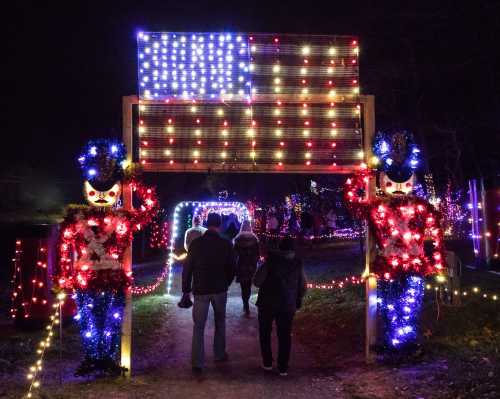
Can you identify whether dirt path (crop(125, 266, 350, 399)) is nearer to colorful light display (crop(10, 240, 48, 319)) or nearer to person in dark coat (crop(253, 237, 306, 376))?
person in dark coat (crop(253, 237, 306, 376))

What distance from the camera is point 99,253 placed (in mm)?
7078

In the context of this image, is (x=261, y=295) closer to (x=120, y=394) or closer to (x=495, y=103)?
(x=120, y=394)

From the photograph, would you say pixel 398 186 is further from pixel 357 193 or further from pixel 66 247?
pixel 66 247

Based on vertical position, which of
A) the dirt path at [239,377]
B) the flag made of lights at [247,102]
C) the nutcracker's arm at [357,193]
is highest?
the flag made of lights at [247,102]

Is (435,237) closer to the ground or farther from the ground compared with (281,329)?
farther from the ground

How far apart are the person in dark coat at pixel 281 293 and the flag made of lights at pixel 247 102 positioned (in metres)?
1.37

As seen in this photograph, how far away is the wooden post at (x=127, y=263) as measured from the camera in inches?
285

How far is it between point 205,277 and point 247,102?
2531mm

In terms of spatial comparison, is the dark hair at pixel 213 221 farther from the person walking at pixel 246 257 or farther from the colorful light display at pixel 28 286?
the colorful light display at pixel 28 286

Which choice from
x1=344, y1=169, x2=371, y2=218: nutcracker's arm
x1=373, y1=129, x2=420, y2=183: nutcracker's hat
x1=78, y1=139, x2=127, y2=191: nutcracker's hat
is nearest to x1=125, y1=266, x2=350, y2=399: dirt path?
x1=344, y1=169, x2=371, y2=218: nutcracker's arm

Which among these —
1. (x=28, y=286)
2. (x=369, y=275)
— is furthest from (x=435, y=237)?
(x=28, y=286)

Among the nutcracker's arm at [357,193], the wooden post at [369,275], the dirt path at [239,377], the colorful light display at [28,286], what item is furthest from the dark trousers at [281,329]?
the colorful light display at [28,286]

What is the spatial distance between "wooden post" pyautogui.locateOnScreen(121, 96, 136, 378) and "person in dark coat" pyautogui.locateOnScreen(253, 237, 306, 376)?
65.9 inches

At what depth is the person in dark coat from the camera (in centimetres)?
707
